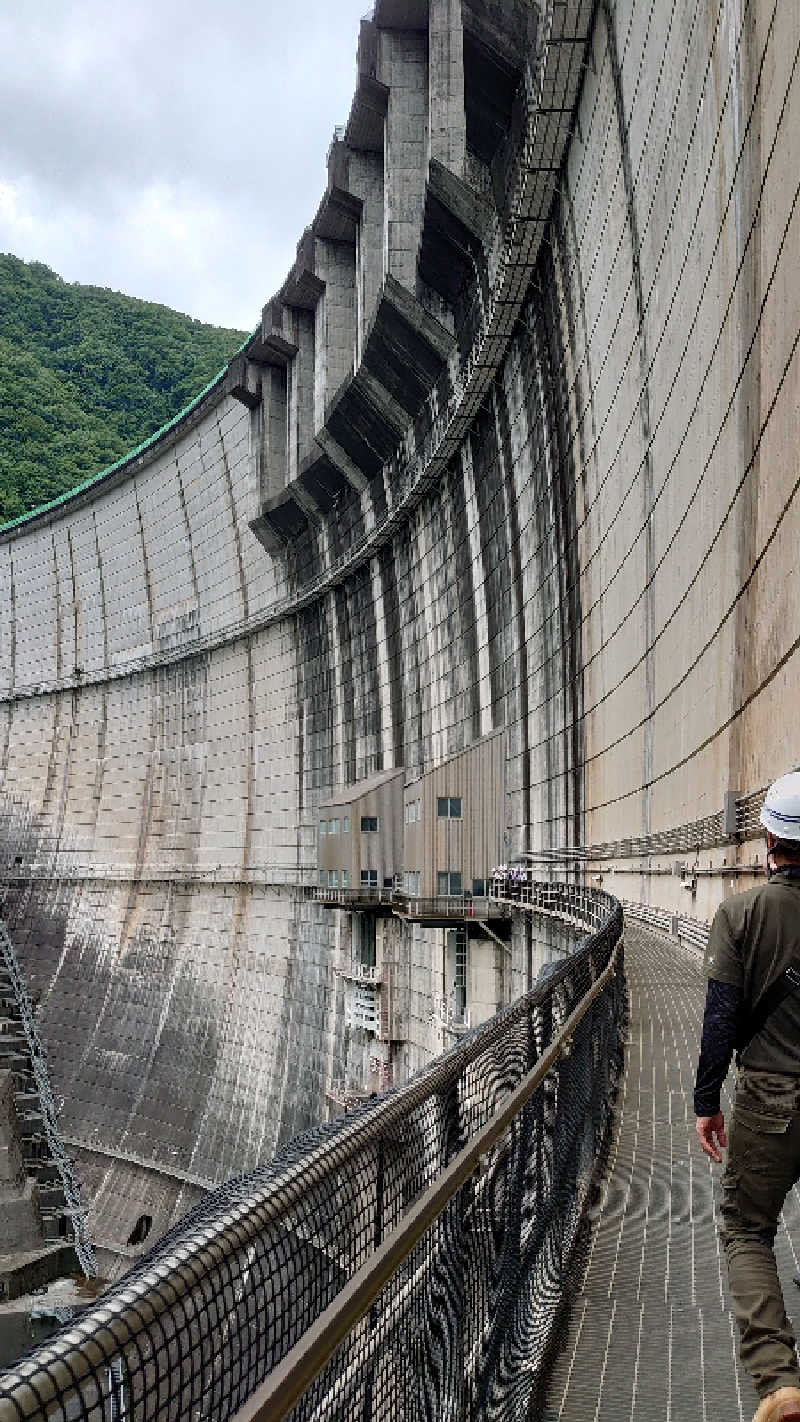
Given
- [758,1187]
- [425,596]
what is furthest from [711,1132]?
[425,596]

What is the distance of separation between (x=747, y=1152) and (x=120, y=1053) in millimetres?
A: 35597

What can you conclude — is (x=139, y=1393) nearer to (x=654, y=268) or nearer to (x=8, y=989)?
(x=654, y=268)

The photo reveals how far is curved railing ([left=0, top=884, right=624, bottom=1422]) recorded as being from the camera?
5.29 feet

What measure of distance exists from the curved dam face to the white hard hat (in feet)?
20.3

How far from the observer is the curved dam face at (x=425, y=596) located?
39.9ft

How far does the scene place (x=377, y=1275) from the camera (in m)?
2.29

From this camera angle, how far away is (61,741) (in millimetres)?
48219

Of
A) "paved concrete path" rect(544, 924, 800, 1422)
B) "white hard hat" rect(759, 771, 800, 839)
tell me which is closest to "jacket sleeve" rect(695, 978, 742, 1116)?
"white hard hat" rect(759, 771, 800, 839)

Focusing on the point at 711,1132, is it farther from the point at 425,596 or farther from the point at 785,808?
the point at 425,596

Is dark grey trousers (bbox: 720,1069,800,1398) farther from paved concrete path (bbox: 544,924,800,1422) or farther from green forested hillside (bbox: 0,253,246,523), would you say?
green forested hillside (bbox: 0,253,246,523)

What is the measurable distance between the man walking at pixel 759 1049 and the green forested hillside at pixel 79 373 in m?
65.6

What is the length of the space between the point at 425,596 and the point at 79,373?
55071mm

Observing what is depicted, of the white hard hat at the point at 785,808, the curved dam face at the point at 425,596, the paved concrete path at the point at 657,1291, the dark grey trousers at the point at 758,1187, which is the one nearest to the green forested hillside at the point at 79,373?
the curved dam face at the point at 425,596

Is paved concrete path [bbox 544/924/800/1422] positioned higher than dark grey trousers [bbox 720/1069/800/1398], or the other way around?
dark grey trousers [bbox 720/1069/800/1398]
